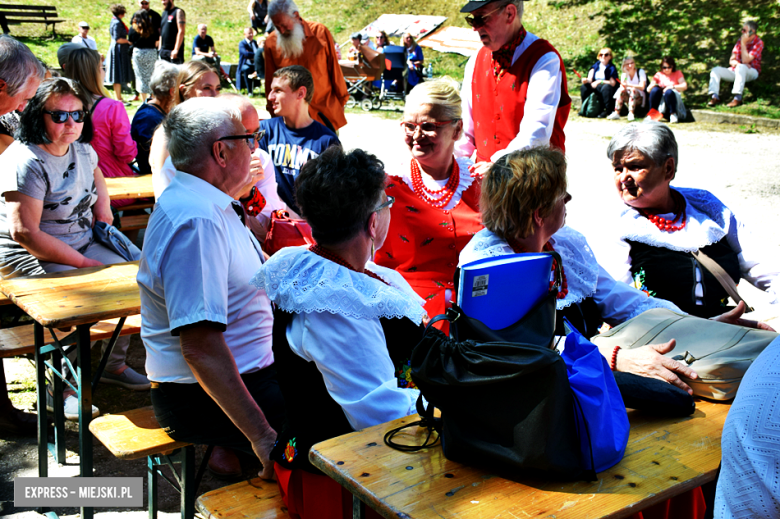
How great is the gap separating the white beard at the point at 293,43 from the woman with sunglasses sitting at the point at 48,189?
246 centimetres

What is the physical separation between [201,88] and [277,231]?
1570 mm

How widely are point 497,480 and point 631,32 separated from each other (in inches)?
680

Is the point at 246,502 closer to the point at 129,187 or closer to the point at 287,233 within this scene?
the point at 287,233

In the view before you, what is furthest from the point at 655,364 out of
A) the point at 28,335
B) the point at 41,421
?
the point at 28,335

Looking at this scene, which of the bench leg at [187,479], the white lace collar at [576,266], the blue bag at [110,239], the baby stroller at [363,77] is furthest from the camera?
the baby stroller at [363,77]

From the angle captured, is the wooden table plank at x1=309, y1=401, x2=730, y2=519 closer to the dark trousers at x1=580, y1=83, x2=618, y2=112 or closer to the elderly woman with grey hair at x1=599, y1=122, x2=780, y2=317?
the elderly woman with grey hair at x1=599, y1=122, x2=780, y2=317

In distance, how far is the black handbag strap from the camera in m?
1.56

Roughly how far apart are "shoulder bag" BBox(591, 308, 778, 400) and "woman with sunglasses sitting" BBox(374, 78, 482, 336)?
35.7 inches

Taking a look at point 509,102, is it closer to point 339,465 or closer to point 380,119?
point 339,465

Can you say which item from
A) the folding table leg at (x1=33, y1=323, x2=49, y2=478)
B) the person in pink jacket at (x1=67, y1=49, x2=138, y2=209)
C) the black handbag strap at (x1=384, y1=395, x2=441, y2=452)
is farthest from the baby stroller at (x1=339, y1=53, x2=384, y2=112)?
the black handbag strap at (x1=384, y1=395, x2=441, y2=452)

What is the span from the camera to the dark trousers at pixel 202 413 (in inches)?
89.1

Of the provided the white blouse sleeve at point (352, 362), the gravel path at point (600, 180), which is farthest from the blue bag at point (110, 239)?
the white blouse sleeve at point (352, 362)

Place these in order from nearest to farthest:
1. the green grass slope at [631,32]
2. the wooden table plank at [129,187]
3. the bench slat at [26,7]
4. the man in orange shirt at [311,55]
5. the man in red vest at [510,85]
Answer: the man in red vest at [510,85], the wooden table plank at [129,187], the man in orange shirt at [311,55], the green grass slope at [631,32], the bench slat at [26,7]

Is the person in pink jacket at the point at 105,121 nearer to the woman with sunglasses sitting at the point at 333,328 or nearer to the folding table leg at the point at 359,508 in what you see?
the woman with sunglasses sitting at the point at 333,328
